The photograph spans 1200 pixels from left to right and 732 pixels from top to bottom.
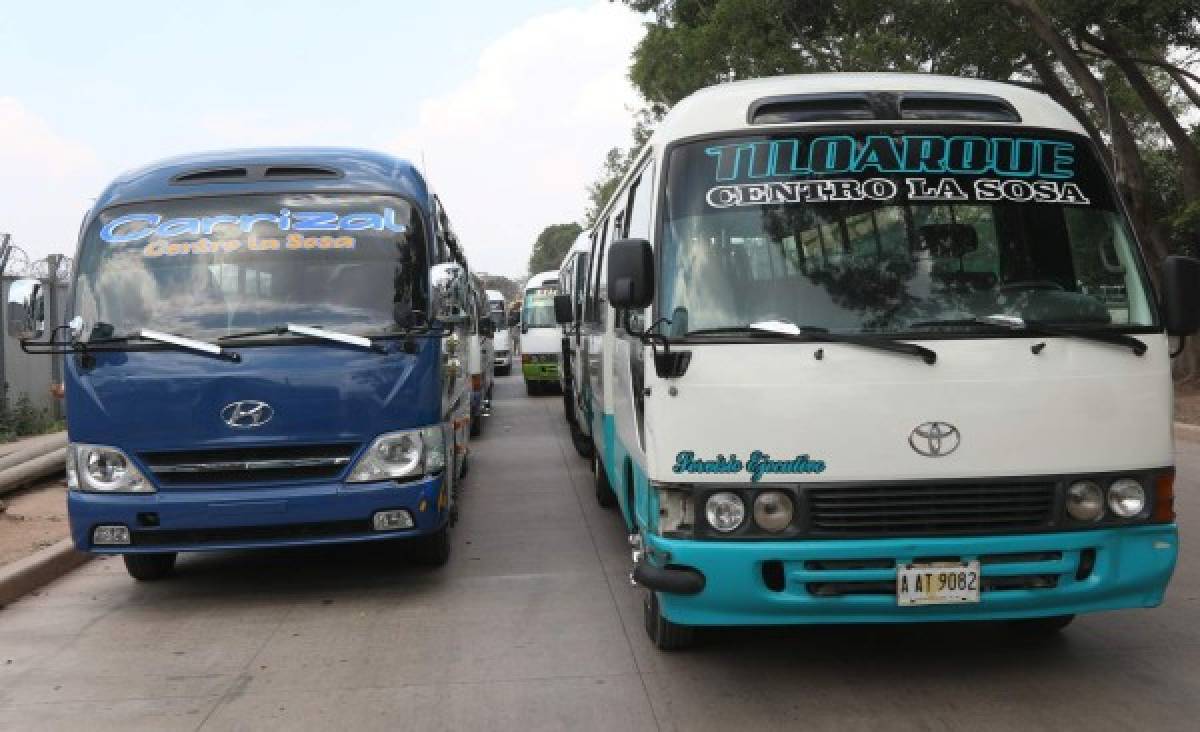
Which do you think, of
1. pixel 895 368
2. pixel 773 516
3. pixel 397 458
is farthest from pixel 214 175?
pixel 895 368

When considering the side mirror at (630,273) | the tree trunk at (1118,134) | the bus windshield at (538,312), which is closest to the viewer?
the side mirror at (630,273)

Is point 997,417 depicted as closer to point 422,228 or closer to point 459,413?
point 422,228

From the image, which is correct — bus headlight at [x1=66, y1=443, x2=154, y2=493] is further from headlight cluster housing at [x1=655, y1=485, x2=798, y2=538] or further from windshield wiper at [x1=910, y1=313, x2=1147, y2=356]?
windshield wiper at [x1=910, y1=313, x2=1147, y2=356]

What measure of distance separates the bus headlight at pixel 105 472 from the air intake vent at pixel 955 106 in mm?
4659

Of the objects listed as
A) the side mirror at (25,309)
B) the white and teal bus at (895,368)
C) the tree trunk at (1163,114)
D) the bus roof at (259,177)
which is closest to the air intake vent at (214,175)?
the bus roof at (259,177)

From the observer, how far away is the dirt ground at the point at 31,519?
28.7 feet

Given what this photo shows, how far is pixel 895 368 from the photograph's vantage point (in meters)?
4.77

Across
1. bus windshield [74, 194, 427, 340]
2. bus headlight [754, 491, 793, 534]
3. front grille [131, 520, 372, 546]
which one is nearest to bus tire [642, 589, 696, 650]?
bus headlight [754, 491, 793, 534]

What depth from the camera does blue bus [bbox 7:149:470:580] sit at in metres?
6.75

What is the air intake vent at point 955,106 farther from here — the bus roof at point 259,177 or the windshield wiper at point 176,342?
the windshield wiper at point 176,342

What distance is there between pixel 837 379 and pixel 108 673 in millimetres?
3864

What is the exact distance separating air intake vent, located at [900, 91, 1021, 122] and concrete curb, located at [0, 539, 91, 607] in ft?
19.0

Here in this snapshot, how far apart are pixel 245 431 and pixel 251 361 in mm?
412

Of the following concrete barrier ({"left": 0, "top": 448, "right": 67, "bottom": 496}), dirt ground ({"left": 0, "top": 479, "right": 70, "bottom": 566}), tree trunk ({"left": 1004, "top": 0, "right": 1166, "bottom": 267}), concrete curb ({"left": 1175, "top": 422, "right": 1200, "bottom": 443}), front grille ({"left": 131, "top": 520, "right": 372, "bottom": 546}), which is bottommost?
concrete curb ({"left": 1175, "top": 422, "right": 1200, "bottom": 443})
